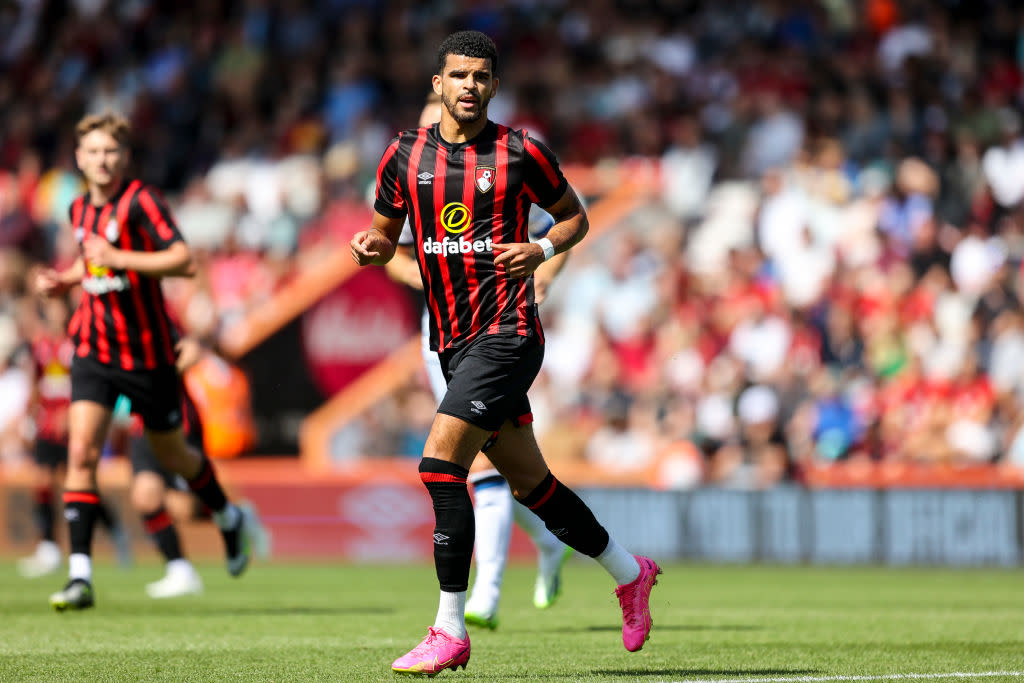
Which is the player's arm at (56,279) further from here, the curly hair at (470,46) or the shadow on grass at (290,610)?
the curly hair at (470,46)

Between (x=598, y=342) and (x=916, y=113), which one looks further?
(x=916, y=113)

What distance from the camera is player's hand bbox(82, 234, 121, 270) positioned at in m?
8.48

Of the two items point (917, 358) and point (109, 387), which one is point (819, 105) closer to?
point (917, 358)

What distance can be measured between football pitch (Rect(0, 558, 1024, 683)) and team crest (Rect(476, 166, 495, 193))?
5.84ft

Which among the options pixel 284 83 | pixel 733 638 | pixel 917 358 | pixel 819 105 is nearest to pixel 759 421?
pixel 917 358

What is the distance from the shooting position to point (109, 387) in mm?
8773

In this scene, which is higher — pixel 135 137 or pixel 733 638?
pixel 135 137

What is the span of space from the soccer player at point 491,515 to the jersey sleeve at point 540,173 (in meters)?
1.02

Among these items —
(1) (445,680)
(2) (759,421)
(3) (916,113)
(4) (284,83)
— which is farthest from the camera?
(4) (284,83)

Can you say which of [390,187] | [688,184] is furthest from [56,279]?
[688,184]

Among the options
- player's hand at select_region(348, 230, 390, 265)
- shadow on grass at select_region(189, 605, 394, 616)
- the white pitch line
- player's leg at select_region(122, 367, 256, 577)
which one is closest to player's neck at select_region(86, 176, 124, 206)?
player's leg at select_region(122, 367, 256, 577)

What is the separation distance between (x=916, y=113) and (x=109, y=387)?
10.9 m

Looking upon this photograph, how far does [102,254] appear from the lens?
8.49m

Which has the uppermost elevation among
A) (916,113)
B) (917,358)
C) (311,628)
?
(916,113)
